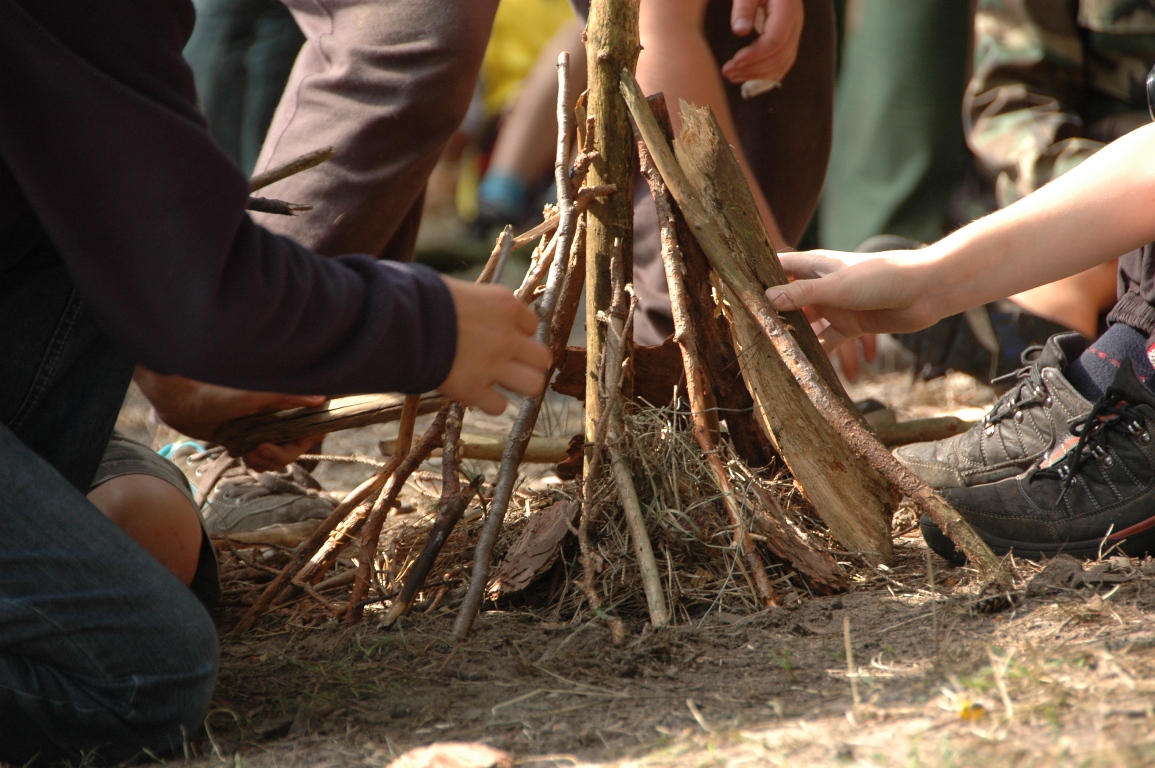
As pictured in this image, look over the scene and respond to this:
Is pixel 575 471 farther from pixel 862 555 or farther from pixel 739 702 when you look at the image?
pixel 739 702

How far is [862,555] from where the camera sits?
5.46ft

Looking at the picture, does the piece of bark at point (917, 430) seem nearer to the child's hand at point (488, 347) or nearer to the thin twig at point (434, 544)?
the thin twig at point (434, 544)

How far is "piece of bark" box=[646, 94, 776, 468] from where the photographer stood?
1.78 meters

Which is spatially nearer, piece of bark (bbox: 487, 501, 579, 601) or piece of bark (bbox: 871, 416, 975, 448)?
piece of bark (bbox: 487, 501, 579, 601)

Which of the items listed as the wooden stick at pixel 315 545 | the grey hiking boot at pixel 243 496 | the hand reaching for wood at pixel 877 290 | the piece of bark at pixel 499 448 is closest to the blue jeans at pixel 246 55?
the grey hiking boot at pixel 243 496

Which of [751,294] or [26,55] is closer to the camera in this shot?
[26,55]

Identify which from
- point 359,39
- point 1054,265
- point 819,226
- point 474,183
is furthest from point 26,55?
point 474,183

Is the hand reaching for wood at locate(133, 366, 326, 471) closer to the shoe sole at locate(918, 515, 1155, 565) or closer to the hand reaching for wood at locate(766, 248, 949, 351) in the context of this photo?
the hand reaching for wood at locate(766, 248, 949, 351)

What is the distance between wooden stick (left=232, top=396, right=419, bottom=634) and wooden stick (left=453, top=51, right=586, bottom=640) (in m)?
0.20

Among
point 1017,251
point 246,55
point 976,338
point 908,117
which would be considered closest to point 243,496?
point 1017,251

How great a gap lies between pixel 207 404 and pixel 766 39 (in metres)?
1.38

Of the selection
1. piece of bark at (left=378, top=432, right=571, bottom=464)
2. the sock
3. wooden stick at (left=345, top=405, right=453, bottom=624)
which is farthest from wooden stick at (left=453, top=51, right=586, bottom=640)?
the sock

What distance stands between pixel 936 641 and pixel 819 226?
10.9ft

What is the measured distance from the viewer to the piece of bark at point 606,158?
178 cm
